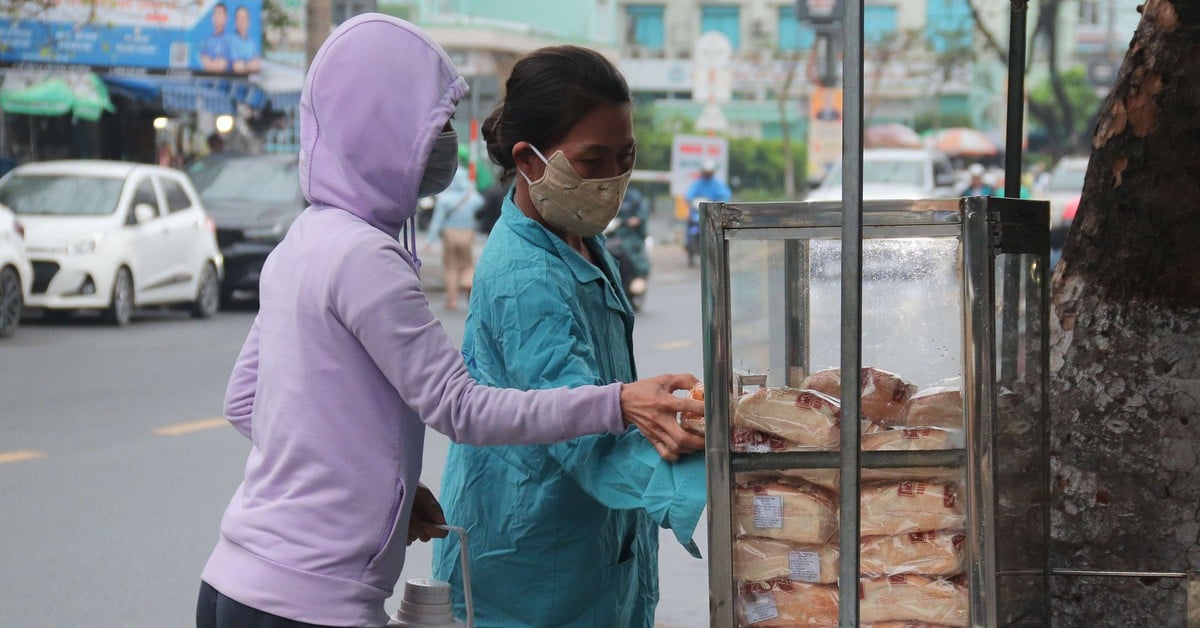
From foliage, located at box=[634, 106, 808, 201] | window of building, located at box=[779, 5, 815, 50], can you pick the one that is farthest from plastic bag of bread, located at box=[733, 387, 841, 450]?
window of building, located at box=[779, 5, 815, 50]

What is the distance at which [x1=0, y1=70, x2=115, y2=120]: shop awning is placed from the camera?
1925 cm

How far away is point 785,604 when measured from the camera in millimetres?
2174

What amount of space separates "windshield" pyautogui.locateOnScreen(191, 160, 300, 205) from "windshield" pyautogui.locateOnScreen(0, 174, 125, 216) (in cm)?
265

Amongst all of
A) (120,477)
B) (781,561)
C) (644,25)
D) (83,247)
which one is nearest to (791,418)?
(781,561)

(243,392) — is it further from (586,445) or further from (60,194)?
(60,194)

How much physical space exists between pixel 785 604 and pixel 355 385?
0.70m

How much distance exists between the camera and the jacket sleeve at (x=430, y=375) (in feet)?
6.57

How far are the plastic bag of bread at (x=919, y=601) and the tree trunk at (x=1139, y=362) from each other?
1.57 meters

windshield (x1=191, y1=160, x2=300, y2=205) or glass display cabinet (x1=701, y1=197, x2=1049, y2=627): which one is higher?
glass display cabinet (x1=701, y1=197, x2=1049, y2=627)

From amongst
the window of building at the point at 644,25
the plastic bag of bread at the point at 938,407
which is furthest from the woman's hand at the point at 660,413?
the window of building at the point at 644,25

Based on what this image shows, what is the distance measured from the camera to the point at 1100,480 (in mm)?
3584

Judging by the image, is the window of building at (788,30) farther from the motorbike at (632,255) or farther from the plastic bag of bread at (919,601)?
the plastic bag of bread at (919,601)

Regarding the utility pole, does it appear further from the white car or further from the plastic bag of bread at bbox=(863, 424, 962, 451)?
the plastic bag of bread at bbox=(863, 424, 962, 451)

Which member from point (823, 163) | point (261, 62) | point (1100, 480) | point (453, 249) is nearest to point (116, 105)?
point (261, 62)
